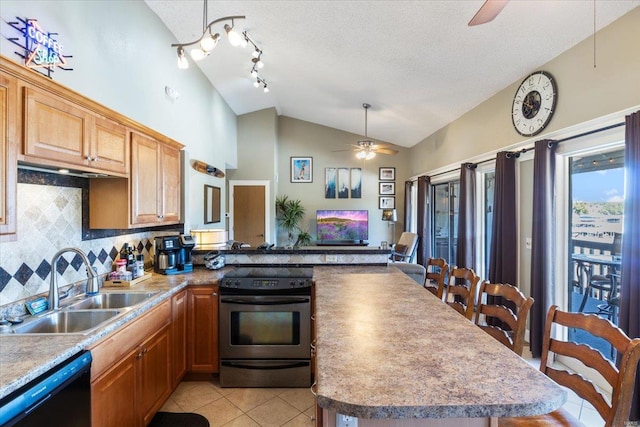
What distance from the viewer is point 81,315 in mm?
2033

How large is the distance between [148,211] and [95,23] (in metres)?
1.41

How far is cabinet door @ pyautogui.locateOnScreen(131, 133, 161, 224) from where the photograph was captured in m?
2.49

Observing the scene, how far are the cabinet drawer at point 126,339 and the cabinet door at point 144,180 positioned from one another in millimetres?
726

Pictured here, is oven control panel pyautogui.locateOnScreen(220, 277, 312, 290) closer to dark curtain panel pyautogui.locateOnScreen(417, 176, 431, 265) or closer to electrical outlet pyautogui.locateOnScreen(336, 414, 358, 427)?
electrical outlet pyautogui.locateOnScreen(336, 414, 358, 427)

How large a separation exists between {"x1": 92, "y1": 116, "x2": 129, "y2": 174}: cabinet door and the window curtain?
3724 mm

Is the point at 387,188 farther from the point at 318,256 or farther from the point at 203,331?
the point at 203,331

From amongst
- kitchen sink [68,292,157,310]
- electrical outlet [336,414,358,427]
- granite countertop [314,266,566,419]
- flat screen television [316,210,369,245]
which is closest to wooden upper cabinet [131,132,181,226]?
kitchen sink [68,292,157,310]

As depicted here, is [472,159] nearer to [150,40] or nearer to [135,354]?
[150,40]

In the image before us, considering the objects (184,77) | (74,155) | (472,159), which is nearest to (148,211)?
(74,155)

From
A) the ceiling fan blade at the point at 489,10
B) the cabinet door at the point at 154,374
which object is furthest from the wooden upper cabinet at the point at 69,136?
the ceiling fan blade at the point at 489,10

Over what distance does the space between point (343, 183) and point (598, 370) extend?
6.92 meters

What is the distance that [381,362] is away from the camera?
1.21m

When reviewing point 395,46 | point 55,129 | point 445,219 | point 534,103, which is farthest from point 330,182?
point 55,129

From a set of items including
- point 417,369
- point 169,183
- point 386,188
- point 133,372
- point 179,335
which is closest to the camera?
point 417,369
